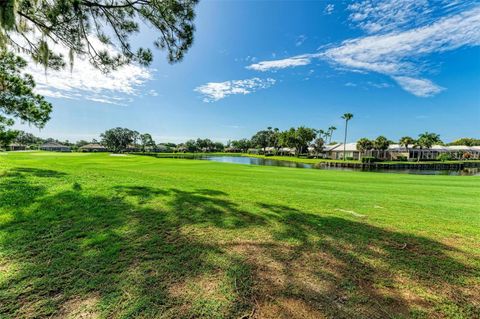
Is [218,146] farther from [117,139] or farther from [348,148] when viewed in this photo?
[348,148]

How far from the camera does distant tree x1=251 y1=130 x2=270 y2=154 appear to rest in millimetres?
138000

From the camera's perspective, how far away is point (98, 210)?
517cm

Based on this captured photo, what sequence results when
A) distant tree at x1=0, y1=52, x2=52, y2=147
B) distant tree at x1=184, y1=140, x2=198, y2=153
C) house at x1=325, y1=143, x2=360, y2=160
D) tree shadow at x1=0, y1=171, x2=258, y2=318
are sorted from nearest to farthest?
1. tree shadow at x1=0, y1=171, x2=258, y2=318
2. distant tree at x1=0, y1=52, x2=52, y2=147
3. house at x1=325, y1=143, x2=360, y2=160
4. distant tree at x1=184, y1=140, x2=198, y2=153

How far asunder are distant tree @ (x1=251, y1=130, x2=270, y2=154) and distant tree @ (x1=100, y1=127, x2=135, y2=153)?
Answer: 70.7 meters

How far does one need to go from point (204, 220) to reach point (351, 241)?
112 inches

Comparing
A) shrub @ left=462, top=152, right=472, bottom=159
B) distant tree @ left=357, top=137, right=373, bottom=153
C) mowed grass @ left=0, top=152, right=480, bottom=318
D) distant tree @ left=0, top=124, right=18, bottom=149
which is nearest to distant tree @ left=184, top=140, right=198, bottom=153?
distant tree @ left=357, top=137, right=373, bottom=153

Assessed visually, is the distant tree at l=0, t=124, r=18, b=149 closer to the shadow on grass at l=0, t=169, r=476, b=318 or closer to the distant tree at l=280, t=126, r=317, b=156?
the shadow on grass at l=0, t=169, r=476, b=318

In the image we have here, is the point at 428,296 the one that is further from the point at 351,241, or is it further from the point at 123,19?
the point at 123,19

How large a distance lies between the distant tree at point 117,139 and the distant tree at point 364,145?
106 metres

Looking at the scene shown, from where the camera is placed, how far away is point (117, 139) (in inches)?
4621

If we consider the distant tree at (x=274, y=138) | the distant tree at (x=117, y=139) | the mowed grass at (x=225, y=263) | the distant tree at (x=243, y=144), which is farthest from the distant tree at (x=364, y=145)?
the distant tree at (x=117, y=139)

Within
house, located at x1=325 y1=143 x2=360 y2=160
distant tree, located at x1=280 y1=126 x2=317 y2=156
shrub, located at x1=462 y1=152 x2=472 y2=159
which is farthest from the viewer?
distant tree, located at x1=280 y1=126 x2=317 y2=156

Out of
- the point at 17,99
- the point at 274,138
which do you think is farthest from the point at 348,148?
the point at 17,99

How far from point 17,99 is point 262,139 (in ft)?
427
